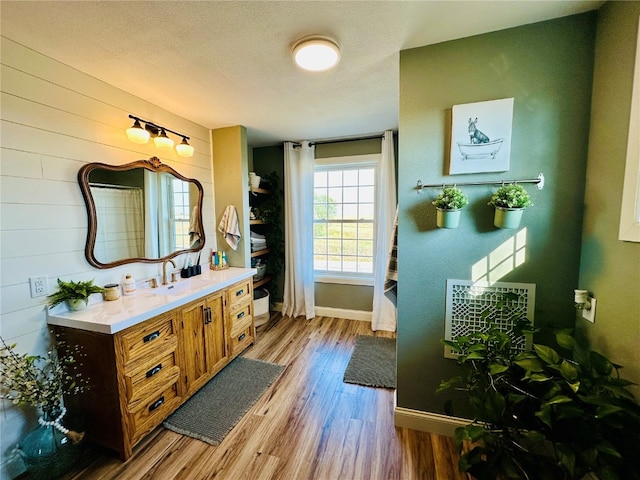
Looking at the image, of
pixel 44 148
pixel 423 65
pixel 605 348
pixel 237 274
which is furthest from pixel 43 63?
pixel 605 348

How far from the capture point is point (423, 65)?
1.54 m

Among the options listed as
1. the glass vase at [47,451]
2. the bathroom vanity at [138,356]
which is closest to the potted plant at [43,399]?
the glass vase at [47,451]

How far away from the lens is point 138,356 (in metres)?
1.57

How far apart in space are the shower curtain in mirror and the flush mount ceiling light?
5.35 ft

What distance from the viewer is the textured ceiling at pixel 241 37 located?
4.00 feet

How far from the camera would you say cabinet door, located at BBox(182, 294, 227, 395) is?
194cm

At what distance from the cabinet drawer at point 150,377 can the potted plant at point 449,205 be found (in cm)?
200

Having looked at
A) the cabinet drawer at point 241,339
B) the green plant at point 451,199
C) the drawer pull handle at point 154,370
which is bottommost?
the cabinet drawer at point 241,339

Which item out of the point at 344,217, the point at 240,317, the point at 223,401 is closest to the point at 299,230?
the point at 344,217

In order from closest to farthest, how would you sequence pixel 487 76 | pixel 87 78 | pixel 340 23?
pixel 340 23
pixel 487 76
pixel 87 78

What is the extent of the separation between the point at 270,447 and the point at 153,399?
2.69ft

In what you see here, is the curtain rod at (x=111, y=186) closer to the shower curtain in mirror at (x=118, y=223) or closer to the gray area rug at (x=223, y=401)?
the shower curtain in mirror at (x=118, y=223)

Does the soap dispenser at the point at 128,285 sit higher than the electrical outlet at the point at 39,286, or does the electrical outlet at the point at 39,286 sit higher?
the electrical outlet at the point at 39,286

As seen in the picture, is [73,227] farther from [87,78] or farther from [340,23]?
[340,23]
